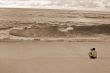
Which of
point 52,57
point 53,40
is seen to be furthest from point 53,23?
point 52,57

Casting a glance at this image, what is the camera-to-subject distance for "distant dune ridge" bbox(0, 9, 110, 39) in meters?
1.91

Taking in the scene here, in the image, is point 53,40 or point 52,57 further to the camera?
point 53,40

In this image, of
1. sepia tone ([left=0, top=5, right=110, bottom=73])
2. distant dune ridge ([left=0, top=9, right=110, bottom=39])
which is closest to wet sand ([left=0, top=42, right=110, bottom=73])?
sepia tone ([left=0, top=5, right=110, bottom=73])

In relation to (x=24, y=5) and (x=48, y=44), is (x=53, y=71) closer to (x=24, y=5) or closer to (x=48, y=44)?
(x=48, y=44)

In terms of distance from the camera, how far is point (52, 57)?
167cm

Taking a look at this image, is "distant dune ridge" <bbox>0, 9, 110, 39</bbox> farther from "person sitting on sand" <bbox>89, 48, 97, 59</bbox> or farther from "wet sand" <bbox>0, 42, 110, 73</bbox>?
"person sitting on sand" <bbox>89, 48, 97, 59</bbox>

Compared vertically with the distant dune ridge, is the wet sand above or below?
below

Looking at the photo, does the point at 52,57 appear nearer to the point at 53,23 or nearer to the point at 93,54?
the point at 93,54

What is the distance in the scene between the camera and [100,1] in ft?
7.67

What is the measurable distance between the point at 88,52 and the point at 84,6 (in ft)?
2.12

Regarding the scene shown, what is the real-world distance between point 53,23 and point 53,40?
0.22 metres

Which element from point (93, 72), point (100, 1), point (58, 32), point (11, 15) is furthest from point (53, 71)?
point (100, 1)

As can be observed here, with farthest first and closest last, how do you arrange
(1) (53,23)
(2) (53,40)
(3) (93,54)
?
(1) (53,23), (2) (53,40), (3) (93,54)

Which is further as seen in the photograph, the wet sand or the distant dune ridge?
the distant dune ridge
